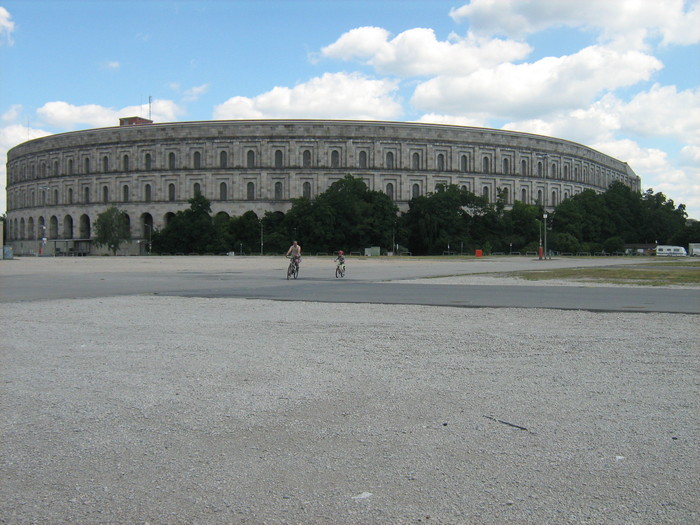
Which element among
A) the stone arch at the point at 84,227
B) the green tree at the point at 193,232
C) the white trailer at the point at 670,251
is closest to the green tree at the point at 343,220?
the green tree at the point at 193,232

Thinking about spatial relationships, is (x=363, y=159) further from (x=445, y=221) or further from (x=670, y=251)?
(x=670, y=251)

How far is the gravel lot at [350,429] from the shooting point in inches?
137

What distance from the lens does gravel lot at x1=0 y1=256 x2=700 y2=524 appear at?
137 inches

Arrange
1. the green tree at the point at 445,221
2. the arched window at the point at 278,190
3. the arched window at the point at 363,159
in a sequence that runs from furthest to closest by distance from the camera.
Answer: the arched window at the point at 363,159, the arched window at the point at 278,190, the green tree at the point at 445,221

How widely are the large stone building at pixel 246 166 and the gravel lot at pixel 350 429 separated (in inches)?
3763

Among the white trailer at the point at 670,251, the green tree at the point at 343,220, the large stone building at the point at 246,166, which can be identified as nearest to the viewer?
the green tree at the point at 343,220

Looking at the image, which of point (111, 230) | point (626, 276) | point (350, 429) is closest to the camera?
point (350, 429)

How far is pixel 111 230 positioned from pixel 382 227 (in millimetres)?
41867

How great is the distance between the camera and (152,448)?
427 cm

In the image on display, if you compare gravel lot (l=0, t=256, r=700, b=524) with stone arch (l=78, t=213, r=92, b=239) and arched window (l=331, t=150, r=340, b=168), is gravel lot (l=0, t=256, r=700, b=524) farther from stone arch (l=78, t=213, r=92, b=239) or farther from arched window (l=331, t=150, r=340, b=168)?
stone arch (l=78, t=213, r=92, b=239)

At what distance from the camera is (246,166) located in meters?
103

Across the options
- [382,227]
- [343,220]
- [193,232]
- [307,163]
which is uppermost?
[307,163]

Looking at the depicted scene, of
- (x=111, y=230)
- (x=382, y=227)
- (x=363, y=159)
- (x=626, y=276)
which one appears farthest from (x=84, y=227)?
(x=626, y=276)

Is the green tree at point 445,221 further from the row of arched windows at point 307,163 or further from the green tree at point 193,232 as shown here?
the green tree at point 193,232
